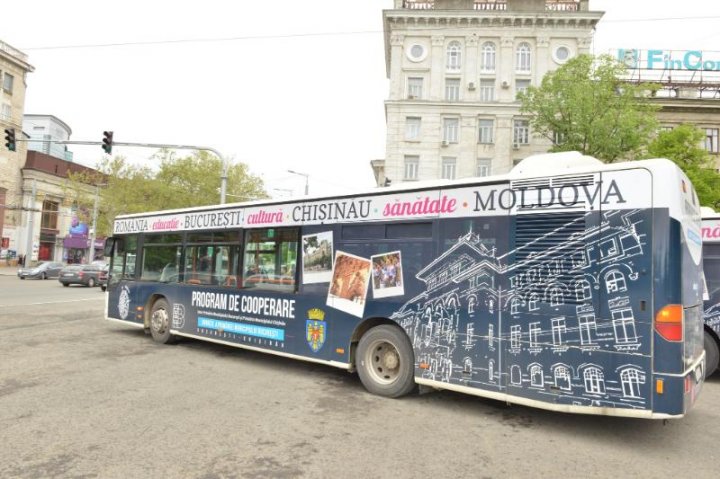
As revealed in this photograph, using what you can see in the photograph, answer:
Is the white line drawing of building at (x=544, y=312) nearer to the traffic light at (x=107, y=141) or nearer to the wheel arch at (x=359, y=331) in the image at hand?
the wheel arch at (x=359, y=331)

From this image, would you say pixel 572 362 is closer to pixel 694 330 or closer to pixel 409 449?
pixel 694 330

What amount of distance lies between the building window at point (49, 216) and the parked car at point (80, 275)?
2676 centimetres

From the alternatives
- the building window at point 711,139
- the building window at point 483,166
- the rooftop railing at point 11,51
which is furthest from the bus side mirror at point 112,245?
the rooftop railing at point 11,51

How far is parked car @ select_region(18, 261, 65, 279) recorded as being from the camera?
3528 cm

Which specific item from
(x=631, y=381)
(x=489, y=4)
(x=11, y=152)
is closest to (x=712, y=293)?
(x=631, y=381)

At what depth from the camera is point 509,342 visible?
542 cm

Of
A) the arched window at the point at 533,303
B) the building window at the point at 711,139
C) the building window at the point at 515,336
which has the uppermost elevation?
the building window at the point at 711,139

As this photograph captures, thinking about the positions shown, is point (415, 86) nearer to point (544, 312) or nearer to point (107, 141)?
point (107, 141)

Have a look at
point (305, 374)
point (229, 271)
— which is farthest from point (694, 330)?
point (229, 271)

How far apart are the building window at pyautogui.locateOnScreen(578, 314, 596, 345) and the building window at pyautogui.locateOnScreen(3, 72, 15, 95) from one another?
5916cm

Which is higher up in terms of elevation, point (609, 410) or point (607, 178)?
point (607, 178)

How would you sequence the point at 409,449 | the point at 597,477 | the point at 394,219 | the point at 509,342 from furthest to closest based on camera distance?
the point at 394,219, the point at 509,342, the point at 409,449, the point at 597,477

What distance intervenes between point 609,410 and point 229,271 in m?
6.34

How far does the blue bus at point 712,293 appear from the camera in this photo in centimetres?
805
